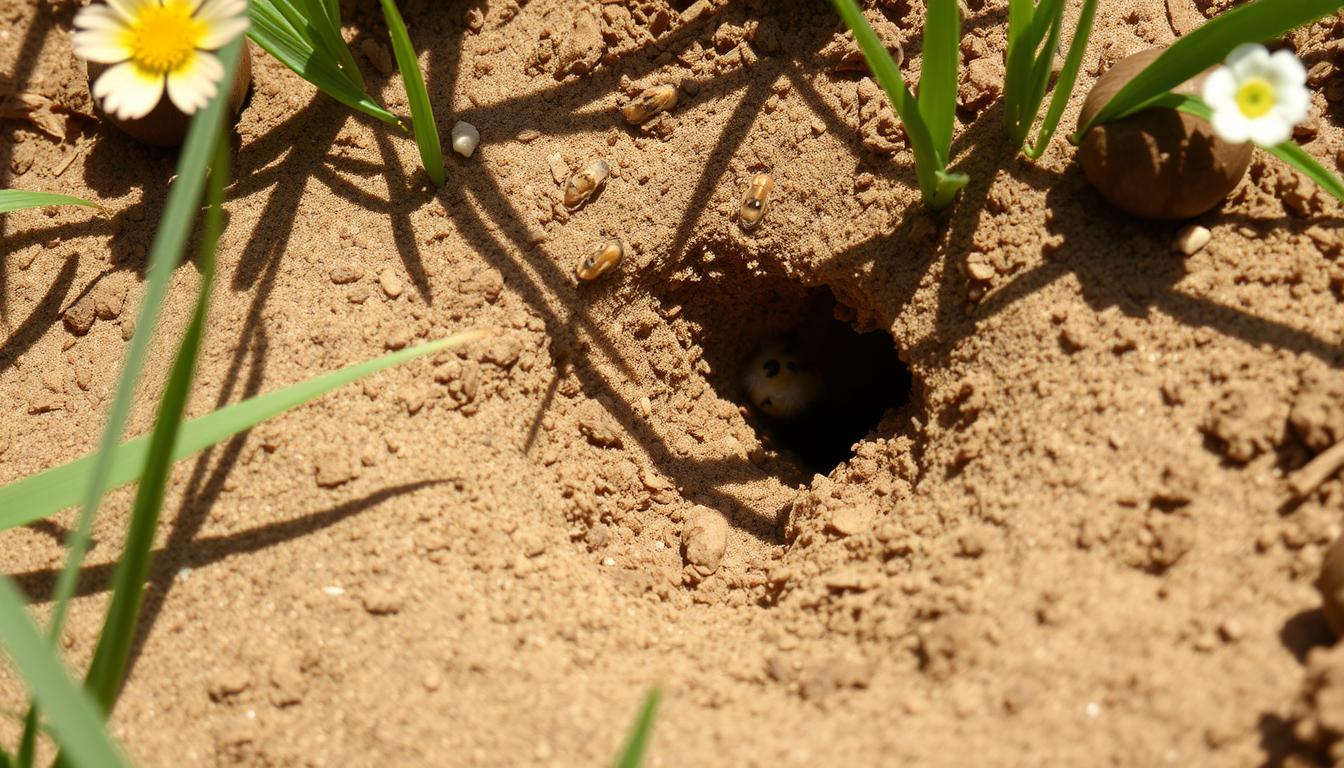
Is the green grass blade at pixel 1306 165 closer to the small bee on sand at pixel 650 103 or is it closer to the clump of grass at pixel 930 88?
the clump of grass at pixel 930 88

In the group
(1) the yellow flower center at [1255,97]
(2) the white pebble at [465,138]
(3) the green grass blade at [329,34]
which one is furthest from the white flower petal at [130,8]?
(1) the yellow flower center at [1255,97]

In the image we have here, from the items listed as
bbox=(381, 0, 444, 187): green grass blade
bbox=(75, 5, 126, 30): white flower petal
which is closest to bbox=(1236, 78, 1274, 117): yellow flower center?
bbox=(381, 0, 444, 187): green grass blade

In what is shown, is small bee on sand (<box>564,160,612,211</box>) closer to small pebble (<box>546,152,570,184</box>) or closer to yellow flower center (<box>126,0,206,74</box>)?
small pebble (<box>546,152,570,184</box>)

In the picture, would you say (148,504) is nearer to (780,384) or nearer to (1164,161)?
(780,384)

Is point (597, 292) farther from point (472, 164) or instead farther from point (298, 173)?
point (298, 173)

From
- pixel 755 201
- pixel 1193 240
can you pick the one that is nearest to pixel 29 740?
pixel 755 201

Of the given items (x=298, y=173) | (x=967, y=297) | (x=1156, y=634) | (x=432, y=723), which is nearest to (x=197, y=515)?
(x=432, y=723)
